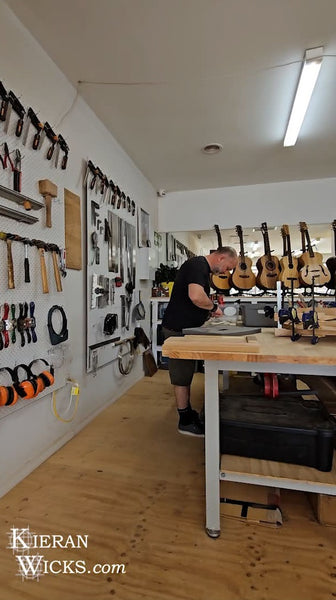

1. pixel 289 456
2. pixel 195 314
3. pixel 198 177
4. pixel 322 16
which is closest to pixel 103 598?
pixel 289 456

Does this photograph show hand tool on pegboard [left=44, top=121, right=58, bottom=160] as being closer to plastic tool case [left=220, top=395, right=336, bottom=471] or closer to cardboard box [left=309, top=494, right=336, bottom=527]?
plastic tool case [left=220, top=395, right=336, bottom=471]

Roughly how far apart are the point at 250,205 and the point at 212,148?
134cm

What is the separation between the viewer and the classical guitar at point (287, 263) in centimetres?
420

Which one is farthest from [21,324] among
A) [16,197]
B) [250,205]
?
[250,205]

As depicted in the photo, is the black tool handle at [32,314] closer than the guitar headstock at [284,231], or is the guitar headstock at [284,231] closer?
the black tool handle at [32,314]

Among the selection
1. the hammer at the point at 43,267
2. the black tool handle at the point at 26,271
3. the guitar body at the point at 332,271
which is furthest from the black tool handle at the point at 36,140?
the guitar body at the point at 332,271

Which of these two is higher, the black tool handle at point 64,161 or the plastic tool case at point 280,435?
the black tool handle at point 64,161

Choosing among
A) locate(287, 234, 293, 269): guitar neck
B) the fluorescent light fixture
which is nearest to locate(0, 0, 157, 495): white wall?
the fluorescent light fixture

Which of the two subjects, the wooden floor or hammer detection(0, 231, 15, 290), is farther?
hammer detection(0, 231, 15, 290)

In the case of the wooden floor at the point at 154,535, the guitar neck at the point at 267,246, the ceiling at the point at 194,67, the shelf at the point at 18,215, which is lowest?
the wooden floor at the point at 154,535

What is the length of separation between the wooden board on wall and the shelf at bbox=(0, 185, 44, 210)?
0.35 metres

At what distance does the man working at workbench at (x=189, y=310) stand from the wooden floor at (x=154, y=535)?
239 mm

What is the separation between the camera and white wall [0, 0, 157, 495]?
1.72 metres

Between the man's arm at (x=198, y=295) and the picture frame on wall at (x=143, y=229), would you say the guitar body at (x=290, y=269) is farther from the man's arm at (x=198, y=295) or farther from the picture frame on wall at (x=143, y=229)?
the man's arm at (x=198, y=295)
